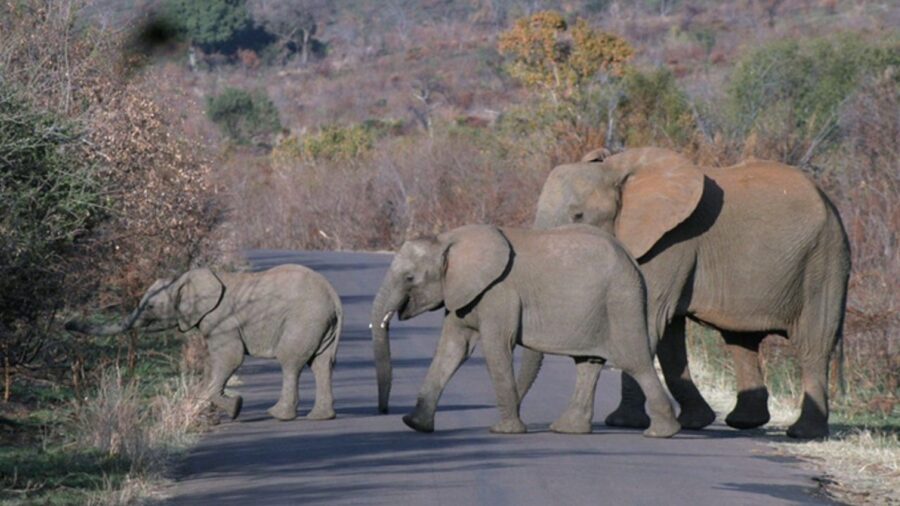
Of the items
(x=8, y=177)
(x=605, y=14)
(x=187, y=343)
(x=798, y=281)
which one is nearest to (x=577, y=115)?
(x=187, y=343)

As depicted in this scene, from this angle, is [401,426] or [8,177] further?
[401,426]

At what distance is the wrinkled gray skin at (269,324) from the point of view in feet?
53.2

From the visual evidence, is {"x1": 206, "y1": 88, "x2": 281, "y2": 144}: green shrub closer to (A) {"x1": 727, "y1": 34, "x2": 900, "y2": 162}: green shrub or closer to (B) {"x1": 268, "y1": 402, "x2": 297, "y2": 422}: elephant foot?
(A) {"x1": 727, "y1": 34, "x2": 900, "y2": 162}: green shrub

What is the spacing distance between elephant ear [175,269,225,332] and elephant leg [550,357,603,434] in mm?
3108

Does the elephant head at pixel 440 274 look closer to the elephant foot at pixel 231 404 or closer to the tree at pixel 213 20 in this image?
the elephant foot at pixel 231 404

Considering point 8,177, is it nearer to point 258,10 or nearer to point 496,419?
point 496,419

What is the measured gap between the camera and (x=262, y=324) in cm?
1633

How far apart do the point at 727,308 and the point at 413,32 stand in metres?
99.9

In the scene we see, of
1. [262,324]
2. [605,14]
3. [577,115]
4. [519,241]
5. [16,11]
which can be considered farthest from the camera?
[605,14]

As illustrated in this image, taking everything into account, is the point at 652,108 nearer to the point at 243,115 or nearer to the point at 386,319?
the point at 386,319

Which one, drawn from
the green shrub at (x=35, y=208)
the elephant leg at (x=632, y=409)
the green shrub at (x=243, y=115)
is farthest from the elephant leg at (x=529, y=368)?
the green shrub at (x=243, y=115)

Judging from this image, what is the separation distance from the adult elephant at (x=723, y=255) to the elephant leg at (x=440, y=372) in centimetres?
82

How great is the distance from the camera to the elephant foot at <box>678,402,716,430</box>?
16.0 meters

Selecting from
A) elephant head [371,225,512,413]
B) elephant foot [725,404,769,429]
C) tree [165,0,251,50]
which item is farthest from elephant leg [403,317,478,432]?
tree [165,0,251,50]
